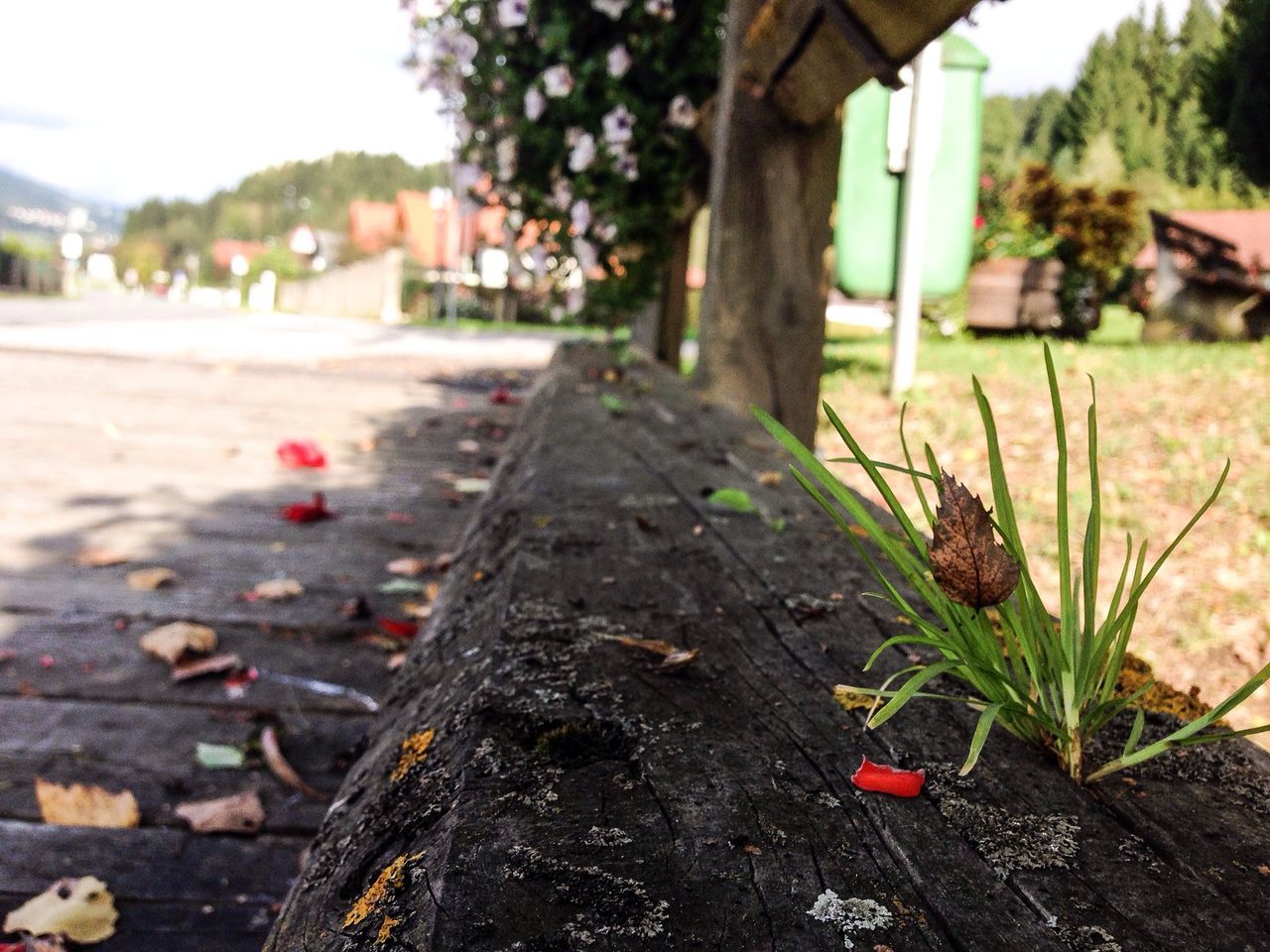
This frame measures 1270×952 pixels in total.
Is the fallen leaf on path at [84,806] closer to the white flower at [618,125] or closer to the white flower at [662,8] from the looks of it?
the white flower at [618,125]

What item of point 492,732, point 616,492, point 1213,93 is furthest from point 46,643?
point 1213,93

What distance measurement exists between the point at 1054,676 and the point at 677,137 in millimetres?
3408

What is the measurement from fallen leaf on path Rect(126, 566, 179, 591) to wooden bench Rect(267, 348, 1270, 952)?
1.55 m

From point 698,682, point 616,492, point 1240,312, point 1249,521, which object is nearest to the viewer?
point 698,682

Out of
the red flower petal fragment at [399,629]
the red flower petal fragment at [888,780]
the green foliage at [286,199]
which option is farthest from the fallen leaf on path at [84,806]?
the green foliage at [286,199]

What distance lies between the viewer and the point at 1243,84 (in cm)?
128

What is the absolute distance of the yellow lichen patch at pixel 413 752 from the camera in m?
0.90

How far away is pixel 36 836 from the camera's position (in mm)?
1459

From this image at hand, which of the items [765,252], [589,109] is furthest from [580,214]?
[765,252]

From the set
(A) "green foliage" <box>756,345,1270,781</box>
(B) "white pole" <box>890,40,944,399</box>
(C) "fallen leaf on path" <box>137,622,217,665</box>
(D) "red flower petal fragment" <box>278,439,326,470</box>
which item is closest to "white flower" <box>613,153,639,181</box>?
(D) "red flower petal fragment" <box>278,439,326,470</box>

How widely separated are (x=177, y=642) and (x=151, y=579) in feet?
1.78

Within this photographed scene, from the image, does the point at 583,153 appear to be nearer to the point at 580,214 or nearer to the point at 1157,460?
the point at 580,214

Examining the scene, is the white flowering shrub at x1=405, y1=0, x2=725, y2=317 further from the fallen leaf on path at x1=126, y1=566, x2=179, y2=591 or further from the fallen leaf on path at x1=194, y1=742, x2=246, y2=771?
the fallen leaf on path at x1=194, y1=742, x2=246, y2=771

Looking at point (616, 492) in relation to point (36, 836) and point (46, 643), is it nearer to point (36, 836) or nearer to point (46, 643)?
point (36, 836)
